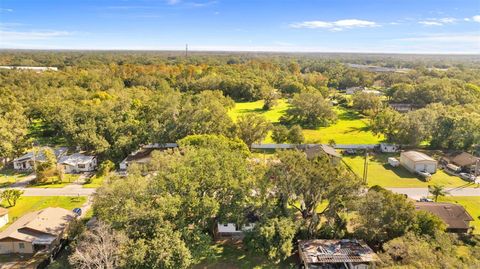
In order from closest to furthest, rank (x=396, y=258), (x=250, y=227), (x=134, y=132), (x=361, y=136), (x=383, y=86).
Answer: (x=396, y=258)
(x=250, y=227)
(x=134, y=132)
(x=361, y=136)
(x=383, y=86)

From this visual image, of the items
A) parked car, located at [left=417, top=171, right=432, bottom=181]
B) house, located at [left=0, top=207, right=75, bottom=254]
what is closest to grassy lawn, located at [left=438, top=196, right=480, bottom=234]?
parked car, located at [left=417, top=171, right=432, bottom=181]

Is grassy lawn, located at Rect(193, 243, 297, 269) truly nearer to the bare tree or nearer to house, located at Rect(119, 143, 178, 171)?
the bare tree

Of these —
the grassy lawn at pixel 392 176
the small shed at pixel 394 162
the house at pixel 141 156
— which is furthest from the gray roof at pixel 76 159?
the small shed at pixel 394 162

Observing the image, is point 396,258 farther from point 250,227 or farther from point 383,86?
point 383,86

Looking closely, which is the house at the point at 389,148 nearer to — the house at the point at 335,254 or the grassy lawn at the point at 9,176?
the house at the point at 335,254

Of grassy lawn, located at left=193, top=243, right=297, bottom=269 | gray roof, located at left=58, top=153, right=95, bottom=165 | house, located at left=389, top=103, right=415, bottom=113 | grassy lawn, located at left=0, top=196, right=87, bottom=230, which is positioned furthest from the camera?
house, located at left=389, top=103, right=415, bottom=113

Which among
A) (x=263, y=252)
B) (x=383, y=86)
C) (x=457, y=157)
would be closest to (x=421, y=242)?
(x=263, y=252)

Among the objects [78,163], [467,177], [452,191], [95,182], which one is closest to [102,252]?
[95,182]
